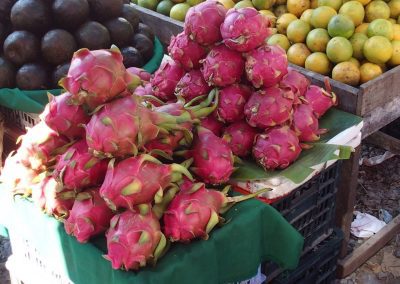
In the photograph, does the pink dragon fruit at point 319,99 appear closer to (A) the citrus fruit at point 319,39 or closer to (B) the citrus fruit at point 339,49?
(B) the citrus fruit at point 339,49

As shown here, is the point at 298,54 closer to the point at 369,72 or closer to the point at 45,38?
the point at 369,72

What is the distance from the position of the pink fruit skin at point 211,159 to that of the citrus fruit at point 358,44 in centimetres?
118

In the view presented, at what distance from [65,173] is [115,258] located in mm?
273

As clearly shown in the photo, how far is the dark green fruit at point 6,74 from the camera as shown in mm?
2492

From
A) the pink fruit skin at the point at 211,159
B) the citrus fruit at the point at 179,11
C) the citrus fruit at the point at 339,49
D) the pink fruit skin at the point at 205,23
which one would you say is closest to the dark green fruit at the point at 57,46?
the citrus fruit at the point at 179,11

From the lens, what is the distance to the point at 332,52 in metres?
2.45

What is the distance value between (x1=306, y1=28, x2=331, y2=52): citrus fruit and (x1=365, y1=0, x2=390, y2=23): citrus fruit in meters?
0.27

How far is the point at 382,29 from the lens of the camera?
251 cm

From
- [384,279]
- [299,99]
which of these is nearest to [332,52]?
[299,99]

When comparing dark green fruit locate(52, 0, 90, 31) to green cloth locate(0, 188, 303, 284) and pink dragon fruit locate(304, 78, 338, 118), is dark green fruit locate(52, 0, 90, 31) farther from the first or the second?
pink dragon fruit locate(304, 78, 338, 118)

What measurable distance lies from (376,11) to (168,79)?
1254mm

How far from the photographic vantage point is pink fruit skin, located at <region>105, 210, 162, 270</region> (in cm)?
134

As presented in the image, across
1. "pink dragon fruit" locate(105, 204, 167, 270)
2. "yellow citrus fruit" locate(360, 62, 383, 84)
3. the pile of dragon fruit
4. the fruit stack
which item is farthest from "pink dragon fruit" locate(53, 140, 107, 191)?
"yellow citrus fruit" locate(360, 62, 383, 84)

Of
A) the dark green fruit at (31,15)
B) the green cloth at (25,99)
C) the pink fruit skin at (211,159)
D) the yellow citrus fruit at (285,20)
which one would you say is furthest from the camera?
the yellow citrus fruit at (285,20)
